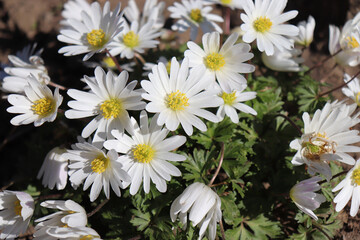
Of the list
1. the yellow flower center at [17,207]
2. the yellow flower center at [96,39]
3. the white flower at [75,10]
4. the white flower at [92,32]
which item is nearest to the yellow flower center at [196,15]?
the white flower at [92,32]

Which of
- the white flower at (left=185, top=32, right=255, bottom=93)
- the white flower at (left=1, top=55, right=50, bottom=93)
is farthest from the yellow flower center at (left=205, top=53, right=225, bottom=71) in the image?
the white flower at (left=1, top=55, right=50, bottom=93)

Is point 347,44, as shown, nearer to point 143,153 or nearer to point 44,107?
point 143,153

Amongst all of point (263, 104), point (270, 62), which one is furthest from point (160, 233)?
point (270, 62)

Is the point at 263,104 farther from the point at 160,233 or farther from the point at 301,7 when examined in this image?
the point at 301,7

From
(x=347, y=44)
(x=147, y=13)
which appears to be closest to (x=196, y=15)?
(x=147, y=13)

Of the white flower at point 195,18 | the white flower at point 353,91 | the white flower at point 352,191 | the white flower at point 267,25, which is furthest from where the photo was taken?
the white flower at point 195,18

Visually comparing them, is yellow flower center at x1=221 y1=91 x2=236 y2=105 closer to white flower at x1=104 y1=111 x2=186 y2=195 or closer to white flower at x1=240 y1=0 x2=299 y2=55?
white flower at x1=240 y1=0 x2=299 y2=55

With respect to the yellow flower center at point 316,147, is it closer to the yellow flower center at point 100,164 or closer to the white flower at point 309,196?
the white flower at point 309,196
